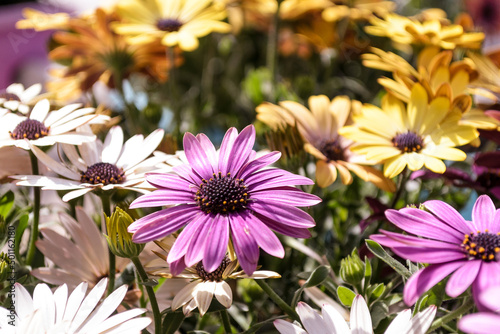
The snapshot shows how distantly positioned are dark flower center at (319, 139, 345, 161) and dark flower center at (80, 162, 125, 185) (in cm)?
19

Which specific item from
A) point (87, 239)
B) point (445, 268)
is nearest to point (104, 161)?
point (87, 239)

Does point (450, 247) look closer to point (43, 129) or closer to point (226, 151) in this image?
point (226, 151)

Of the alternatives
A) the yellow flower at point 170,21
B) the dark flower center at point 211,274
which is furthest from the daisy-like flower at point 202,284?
the yellow flower at point 170,21

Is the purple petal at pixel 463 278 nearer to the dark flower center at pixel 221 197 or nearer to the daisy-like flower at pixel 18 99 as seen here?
the dark flower center at pixel 221 197

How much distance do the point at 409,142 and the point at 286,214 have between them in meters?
0.16

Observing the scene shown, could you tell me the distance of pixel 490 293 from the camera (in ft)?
0.78

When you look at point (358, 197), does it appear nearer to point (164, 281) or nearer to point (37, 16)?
point (164, 281)

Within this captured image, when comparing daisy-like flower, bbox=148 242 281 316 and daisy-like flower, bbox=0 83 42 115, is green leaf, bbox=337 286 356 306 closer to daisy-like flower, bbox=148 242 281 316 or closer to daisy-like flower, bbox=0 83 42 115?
daisy-like flower, bbox=148 242 281 316

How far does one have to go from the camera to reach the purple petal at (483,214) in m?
0.33

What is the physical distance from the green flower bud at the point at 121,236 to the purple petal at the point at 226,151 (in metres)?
0.08


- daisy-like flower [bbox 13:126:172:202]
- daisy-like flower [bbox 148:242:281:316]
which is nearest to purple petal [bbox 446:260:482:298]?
daisy-like flower [bbox 148:242:281:316]

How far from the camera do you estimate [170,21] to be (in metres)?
0.62

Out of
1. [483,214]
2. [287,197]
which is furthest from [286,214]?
[483,214]

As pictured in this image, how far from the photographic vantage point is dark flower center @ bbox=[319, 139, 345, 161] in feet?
1.61
